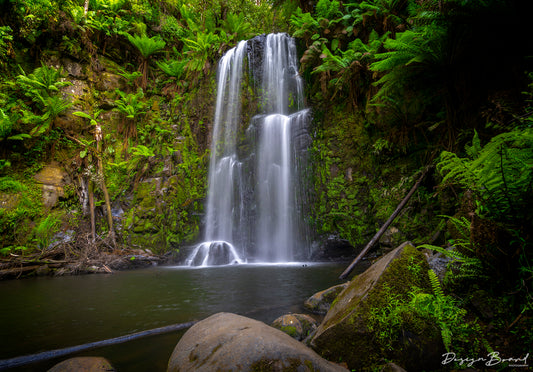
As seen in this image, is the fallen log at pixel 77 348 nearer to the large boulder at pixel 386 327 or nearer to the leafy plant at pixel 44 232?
the large boulder at pixel 386 327

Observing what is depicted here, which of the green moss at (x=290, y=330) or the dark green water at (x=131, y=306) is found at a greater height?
the green moss at (x=290, y=330)

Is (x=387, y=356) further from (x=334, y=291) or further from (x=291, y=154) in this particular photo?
(x=291, y=154)

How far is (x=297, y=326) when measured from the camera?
2.41 m

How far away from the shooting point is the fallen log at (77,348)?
6.65ft

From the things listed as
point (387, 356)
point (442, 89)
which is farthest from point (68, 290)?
point (442, 89)

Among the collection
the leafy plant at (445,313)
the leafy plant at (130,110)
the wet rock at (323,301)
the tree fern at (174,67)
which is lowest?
the wet rock at (323,301)

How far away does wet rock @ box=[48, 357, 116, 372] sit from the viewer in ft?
5.63

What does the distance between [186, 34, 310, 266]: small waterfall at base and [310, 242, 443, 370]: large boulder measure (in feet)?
20.7

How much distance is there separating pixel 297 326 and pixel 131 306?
262cm

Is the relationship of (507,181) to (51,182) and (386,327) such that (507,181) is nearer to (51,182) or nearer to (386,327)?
(386,327)

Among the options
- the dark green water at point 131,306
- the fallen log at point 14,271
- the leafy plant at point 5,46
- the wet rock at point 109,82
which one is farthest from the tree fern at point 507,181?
the wet rock at point 109,82

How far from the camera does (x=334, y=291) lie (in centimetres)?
321

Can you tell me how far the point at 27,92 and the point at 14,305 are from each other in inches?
345

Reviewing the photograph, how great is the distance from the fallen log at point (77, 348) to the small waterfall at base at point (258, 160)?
221 inches
